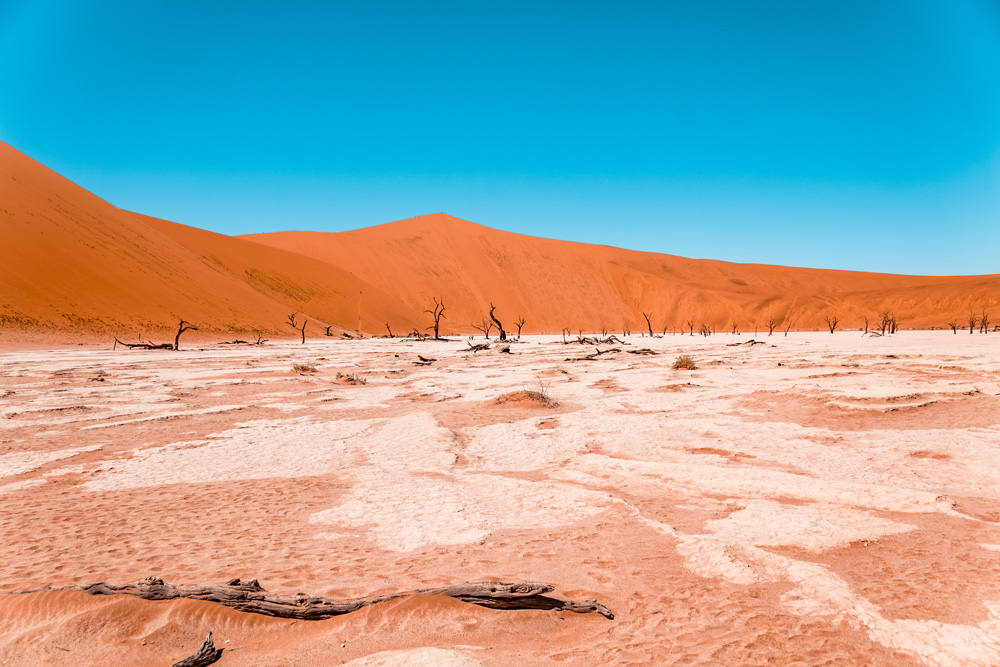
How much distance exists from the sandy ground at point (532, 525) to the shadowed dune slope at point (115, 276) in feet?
121

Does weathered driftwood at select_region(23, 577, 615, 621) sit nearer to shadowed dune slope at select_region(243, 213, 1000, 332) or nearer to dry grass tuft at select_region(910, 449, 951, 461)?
dry grass tuft at select_region(910, 449, 951, 461)

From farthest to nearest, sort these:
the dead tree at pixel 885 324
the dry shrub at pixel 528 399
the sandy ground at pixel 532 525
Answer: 1. the dead tree at pixel 885 324
2. the dry shrub at pixel 528 399
3. the sandy ground at pixel 532 525

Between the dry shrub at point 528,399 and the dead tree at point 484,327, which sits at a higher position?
the dead tree at point 484,327

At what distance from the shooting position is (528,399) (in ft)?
35.3

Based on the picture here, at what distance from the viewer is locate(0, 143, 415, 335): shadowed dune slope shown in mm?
39094

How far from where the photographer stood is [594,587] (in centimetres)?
343

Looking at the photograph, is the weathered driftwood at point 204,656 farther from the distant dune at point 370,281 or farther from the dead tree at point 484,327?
the distant dune at point 370,281

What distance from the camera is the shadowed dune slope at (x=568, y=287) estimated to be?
3575 inches

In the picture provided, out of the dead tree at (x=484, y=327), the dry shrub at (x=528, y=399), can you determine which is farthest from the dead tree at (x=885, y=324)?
the dry shrub at (x=528, y=399)

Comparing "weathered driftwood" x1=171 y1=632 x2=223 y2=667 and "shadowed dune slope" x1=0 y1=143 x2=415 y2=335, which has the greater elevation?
"shadowed dune slope" x1=0 y1=143 x2=415 y2=335

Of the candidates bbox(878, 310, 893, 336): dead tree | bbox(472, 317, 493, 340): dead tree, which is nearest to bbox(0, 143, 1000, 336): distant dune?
bbox(472, 317, 493, 340): dead tree

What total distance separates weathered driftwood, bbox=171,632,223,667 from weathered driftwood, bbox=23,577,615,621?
0.32 m

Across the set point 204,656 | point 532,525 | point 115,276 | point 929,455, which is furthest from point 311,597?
point 115,276

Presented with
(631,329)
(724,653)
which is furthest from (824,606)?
(631,329)
